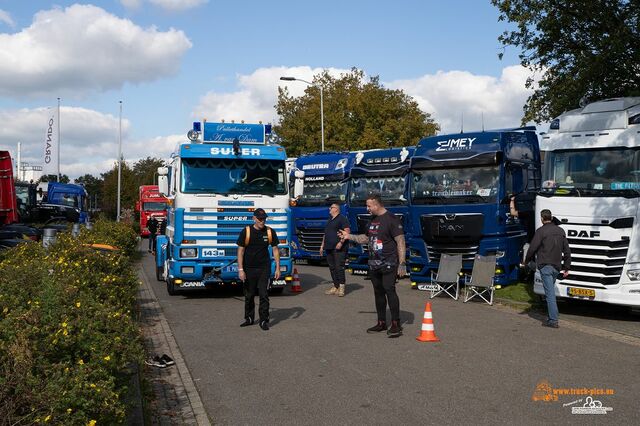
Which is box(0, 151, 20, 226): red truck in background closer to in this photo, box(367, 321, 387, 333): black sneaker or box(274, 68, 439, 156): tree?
box(367, 321, 387, 333): black sneaker

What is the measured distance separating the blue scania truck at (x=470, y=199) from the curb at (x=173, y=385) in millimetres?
6307

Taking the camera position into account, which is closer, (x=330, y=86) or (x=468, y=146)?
(x=468, y=146)

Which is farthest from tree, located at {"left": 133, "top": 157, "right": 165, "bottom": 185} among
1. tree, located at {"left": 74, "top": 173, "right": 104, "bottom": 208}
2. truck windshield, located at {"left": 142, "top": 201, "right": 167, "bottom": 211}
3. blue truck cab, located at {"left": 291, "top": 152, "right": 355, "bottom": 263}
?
blue truck cab, located at {"left": 291, "top": 152, "right": 355, "bottom": 263}

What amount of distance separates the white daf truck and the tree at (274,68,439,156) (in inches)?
1290

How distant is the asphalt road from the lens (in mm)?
6176

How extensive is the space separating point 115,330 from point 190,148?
8.63 m

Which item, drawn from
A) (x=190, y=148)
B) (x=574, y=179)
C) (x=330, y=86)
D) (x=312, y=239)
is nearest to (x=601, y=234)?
(x=574, y=179)

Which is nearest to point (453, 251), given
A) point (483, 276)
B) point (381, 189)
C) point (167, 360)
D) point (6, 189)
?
point (483, 276)

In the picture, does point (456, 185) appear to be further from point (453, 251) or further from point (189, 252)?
point (189, 252)

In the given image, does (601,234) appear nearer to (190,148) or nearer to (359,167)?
(190,148)

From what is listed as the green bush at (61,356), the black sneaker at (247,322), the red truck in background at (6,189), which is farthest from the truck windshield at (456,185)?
the red truck in background at (6,189)

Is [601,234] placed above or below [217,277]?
above

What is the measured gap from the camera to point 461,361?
820cm

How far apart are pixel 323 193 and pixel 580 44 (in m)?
8.51
